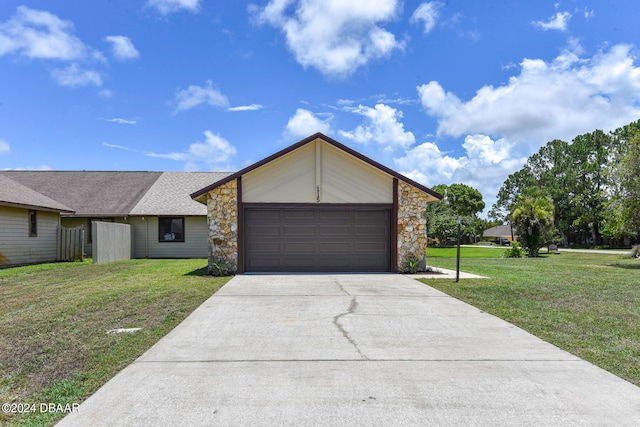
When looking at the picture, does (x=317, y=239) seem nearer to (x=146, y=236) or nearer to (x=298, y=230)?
(x=298, y=230)

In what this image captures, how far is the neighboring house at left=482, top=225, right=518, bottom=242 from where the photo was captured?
7788 centimetres

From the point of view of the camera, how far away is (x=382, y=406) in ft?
11.5

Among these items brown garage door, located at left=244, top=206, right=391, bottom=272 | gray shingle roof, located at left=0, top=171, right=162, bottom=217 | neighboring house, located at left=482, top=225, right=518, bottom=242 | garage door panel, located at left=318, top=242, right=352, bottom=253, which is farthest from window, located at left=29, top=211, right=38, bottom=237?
neighboring house, located at left=482, top=225, right=518, bottom=242

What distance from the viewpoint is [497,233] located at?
271 ft

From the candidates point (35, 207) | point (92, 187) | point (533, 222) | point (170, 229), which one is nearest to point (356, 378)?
point (35, 207)

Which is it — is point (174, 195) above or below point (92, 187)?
below

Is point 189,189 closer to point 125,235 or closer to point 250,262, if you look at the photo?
point 125,235

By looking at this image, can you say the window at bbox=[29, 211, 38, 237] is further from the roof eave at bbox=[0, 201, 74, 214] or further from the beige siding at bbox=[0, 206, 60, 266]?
the roof eave at bbox=[0, 201, 74, 214]

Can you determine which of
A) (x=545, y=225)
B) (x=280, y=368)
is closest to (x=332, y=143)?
(x=280, y=368)

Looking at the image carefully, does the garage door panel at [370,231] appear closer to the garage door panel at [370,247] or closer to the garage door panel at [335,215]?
the garage door panel at [370,247]

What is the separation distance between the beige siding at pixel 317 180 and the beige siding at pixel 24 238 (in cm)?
1074

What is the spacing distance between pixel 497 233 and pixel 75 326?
284 ft

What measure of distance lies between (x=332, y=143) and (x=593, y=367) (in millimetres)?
9564

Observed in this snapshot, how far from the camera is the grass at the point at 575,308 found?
5.05 m
